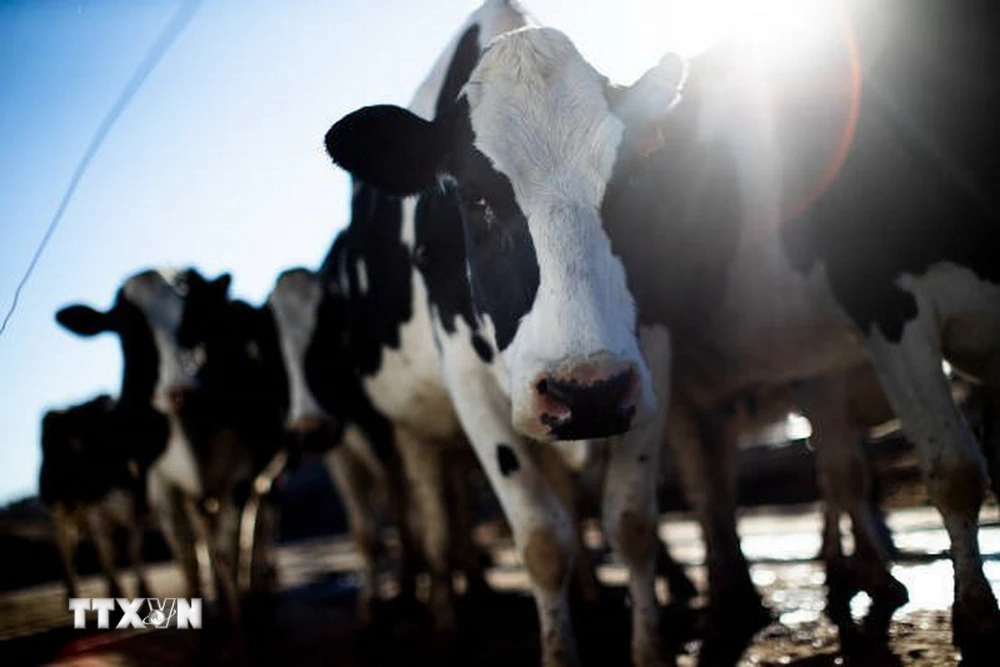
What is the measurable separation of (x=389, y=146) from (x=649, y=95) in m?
0.87

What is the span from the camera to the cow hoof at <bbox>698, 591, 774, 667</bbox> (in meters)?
3.32

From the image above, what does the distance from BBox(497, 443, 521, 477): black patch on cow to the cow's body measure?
686 millimetres

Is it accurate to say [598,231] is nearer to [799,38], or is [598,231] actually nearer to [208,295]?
[799,38]

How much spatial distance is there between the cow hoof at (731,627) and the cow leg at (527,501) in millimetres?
617

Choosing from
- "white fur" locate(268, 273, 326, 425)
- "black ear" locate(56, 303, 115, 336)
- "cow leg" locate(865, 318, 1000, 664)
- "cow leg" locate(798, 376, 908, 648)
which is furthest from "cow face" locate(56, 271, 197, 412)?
"cow leg" locate(865, 318, 1000, 664)

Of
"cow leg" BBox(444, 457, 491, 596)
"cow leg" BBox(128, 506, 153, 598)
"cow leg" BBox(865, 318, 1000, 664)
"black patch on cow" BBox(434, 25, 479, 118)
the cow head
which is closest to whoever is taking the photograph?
"cow leg" BBox(865, 318, 1000, 664)

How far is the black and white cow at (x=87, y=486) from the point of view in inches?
353

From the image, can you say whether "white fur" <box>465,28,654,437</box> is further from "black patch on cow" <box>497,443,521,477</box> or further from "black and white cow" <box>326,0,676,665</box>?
"black patch on cow" <box>497,443,521,477</box>

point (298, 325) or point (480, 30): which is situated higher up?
point (480, 30)

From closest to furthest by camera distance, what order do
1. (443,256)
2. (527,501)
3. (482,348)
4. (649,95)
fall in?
(649,95) < (527,501) < (482,348) < (443,256)

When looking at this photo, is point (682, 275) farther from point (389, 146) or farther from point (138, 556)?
point (138, 556)

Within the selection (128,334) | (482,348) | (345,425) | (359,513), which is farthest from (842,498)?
(128,334)

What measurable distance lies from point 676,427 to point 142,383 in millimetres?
3448

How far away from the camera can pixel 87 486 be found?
9.72 metres
